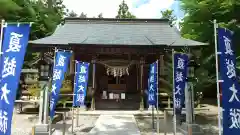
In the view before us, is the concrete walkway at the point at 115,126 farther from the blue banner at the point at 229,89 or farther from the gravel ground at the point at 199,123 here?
the blue banner at the point at 229,89

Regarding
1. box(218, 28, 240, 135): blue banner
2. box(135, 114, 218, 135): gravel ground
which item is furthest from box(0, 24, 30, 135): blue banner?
box(135, 114, 218, 135): gravel ground

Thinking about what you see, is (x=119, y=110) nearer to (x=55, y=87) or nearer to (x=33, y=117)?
(x=33, y=117)

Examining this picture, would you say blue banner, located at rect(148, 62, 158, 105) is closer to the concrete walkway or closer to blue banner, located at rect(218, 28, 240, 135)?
the concrete walkway

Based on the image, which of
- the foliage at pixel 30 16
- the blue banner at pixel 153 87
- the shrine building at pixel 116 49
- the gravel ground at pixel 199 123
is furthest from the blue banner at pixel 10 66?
the foliage at pixel 30 16

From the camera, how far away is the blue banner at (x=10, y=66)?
447 cm

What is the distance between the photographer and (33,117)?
1238cm

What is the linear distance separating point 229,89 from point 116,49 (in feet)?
32.7

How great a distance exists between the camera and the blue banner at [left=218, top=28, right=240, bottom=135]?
4.73m

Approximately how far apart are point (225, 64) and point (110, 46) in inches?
377

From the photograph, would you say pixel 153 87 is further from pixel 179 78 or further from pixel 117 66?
pixel 117 66

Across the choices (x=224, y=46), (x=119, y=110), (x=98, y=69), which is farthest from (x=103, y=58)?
(x=224, y=46)

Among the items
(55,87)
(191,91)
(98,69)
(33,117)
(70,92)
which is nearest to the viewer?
(55,87)

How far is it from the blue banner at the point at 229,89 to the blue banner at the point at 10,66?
3911 millimetres

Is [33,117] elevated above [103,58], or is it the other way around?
[103,58]
